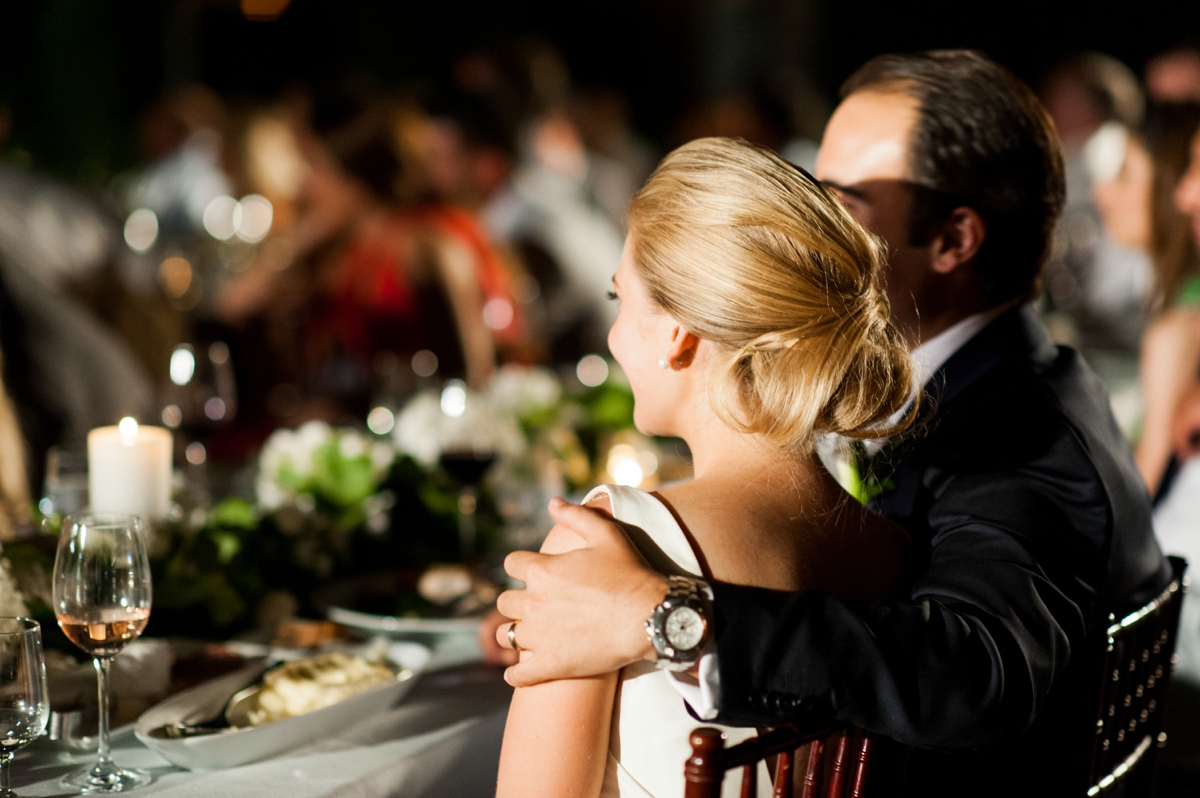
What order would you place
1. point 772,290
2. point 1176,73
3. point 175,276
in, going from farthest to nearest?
point 1176,73 → point 175,276 → point 772,290

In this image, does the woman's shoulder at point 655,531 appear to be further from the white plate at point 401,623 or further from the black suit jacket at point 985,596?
the white plate at point 401,623

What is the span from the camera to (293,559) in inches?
75.1

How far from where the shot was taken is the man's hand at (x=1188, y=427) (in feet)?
8.25

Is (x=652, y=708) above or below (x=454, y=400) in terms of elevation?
below

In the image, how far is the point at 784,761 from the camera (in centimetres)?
105

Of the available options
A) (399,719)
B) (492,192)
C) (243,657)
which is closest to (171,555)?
(243,657)

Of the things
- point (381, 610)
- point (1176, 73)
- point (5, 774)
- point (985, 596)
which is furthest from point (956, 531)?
point (1176, 73)

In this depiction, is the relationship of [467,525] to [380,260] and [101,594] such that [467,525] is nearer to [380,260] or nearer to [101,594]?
[101,594]

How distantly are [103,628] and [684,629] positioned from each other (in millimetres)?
657

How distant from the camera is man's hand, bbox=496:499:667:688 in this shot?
1042 mm

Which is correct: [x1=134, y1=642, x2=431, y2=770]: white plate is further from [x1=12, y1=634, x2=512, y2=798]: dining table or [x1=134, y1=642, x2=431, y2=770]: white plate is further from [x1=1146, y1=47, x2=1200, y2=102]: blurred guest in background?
[x1=1146, y1=47, x2=1200, y2=102]: blurred guest in background

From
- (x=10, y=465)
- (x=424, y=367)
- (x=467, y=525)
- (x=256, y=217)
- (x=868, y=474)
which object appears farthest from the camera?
(x=256, y=217)

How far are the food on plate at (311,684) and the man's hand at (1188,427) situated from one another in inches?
78.1

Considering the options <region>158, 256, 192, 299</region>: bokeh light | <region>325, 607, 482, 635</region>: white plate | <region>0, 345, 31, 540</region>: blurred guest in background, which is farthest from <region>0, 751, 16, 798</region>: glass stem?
<region>158, 256, 192, 299</region>: bokeh light
